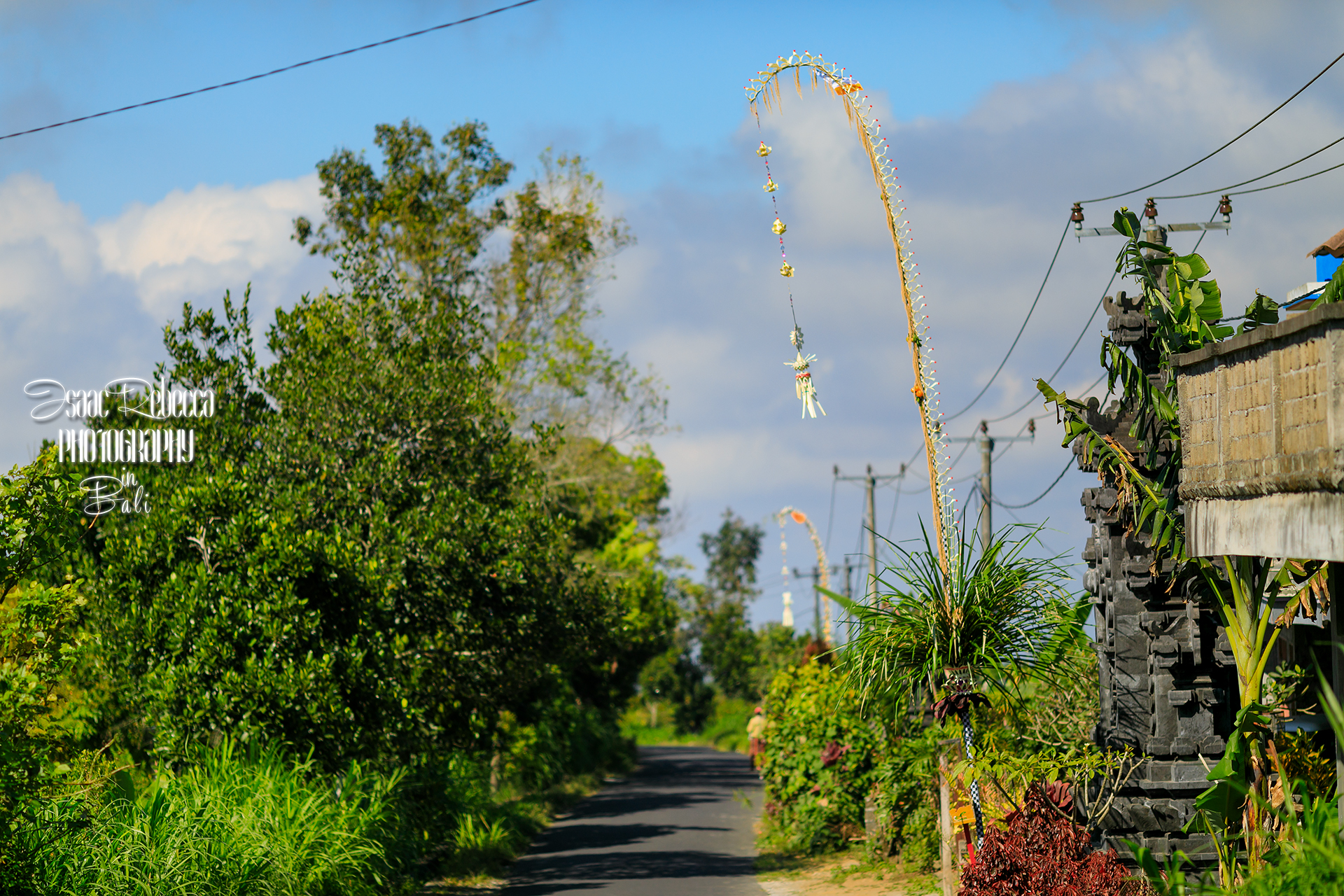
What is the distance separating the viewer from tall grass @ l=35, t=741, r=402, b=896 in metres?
9.55

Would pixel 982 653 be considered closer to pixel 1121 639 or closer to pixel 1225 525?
pixel 1121 639

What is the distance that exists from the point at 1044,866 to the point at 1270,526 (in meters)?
3.20

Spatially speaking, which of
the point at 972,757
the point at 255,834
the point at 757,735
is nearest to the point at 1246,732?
the point at 972,757

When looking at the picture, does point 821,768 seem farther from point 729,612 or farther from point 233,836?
point 729,612

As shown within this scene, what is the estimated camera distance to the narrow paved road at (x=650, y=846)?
15508 millimetres

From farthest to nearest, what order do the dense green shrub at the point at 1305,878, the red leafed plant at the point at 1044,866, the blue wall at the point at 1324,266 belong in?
the blue wall at the point at 1324,266
the red leafed plant at the point at 1044,866
the dense green shrub at the point at 1305,878

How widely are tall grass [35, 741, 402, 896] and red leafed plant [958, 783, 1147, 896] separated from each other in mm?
5860

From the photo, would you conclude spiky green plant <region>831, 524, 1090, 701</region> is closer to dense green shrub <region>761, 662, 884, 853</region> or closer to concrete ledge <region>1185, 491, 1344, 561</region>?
concrete ledge <region>1185, 491, 1344, 561</region>

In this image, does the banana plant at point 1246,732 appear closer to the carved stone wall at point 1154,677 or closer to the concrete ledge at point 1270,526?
the concrete ledge at point 1270,526

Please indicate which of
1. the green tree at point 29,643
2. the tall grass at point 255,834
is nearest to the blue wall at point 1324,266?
the tall grass at point 255,834

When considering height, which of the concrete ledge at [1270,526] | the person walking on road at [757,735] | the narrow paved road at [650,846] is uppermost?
the concrete ledge at [1270,526]

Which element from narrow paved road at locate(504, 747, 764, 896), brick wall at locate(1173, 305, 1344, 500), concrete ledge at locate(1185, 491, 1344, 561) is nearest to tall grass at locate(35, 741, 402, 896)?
narrow paved road at locate(504, 747, 764, 896)

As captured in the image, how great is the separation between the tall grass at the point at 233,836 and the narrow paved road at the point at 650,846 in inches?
124

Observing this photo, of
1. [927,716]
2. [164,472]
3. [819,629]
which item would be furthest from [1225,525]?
[819,629]
